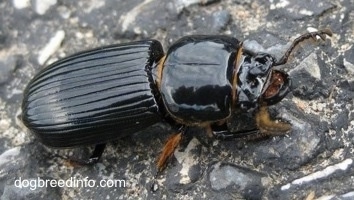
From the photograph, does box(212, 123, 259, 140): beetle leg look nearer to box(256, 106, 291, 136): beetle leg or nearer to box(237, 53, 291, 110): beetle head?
box(256, 106, 291, 136): beetle leg

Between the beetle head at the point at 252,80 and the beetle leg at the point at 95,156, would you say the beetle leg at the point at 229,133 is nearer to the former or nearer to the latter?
the beetle head at the point at 252,80

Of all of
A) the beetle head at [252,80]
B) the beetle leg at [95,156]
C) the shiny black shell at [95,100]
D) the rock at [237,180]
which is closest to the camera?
the beetle head at [252,80]

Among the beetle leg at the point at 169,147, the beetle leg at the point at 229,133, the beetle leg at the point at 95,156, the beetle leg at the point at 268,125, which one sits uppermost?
the beetle leg at the point at 268,125

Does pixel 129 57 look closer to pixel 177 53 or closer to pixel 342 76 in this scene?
pixel 177 53

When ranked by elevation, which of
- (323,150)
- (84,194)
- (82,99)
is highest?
(82,99)

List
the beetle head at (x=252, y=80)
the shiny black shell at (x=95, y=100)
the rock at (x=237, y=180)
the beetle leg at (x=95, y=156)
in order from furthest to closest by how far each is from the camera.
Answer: the beetle leg at (x=95, y=156), the shiny black shell at (x=95, y=100), the rock at (x=237, y=180), the beetle head at (x=252, y=80)

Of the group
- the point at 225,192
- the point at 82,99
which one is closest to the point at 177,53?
the point at 82,99

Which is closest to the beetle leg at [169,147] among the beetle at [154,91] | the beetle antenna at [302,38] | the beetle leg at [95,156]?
the beetle at [154,91]
